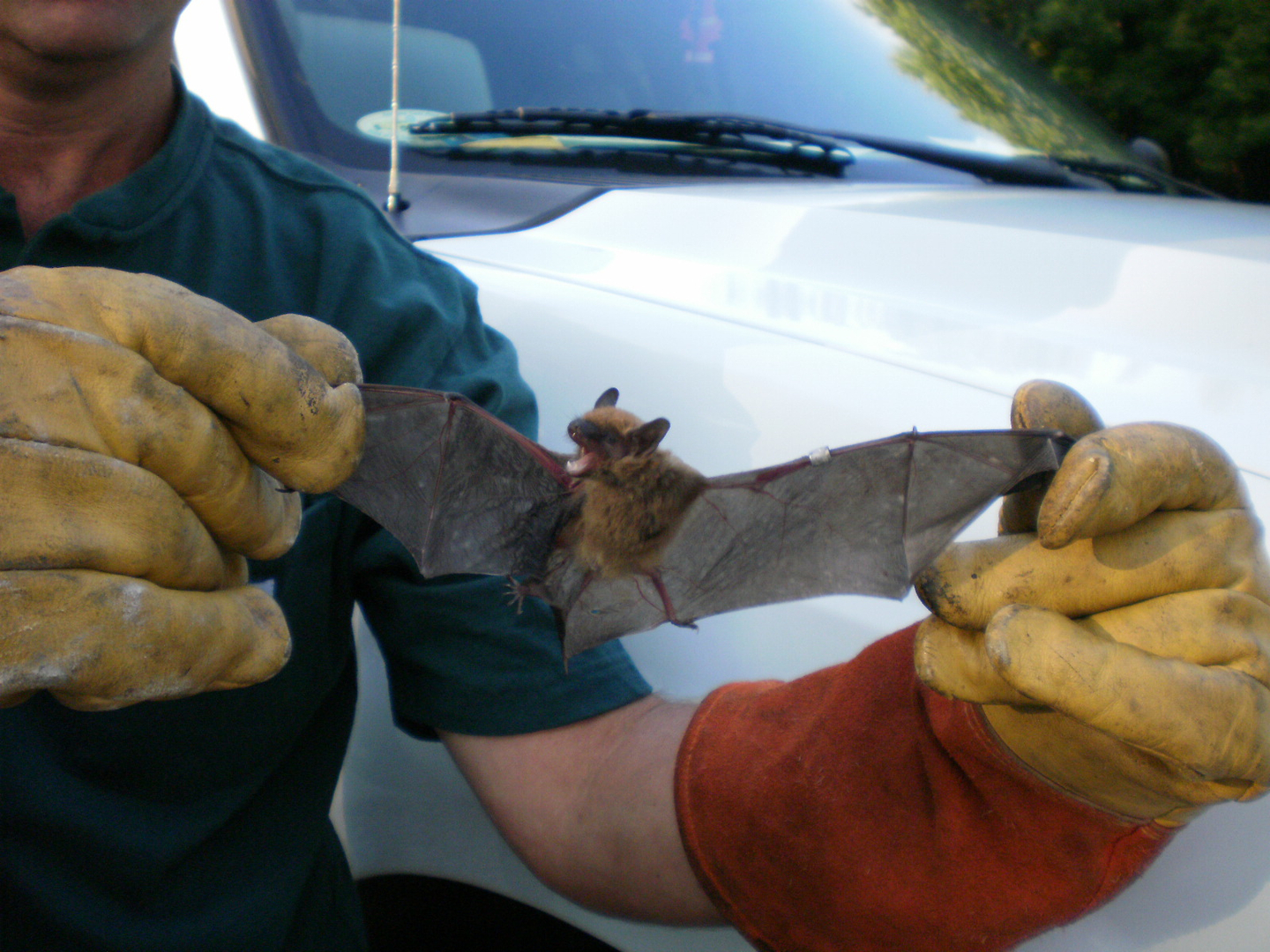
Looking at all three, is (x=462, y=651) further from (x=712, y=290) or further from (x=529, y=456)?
(x=712, y=290)

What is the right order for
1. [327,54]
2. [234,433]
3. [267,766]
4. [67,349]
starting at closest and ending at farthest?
[67,349] < [234,433] < [267,766] < [327,54]

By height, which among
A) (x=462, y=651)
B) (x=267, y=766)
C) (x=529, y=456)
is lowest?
(x=267, y=766)

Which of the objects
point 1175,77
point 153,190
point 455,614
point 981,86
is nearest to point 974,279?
point 455,614

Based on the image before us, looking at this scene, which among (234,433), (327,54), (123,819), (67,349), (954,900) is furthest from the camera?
(327,54)

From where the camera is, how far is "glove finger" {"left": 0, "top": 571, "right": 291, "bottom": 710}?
90 centimetres

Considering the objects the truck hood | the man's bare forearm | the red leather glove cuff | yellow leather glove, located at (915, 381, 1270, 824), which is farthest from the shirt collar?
yellow leather glove, located at (915, 381, 1270, 824)

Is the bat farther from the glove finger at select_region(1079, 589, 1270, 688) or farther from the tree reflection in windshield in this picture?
the tree reflection in windshield

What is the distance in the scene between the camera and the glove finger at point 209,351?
978mm

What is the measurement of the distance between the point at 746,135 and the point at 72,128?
5.01ft

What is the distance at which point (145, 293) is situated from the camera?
0.99 m

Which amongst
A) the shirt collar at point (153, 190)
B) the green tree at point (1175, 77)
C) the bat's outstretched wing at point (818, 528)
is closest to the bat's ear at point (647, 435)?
the bat's outstretched wing at point (818, 528)

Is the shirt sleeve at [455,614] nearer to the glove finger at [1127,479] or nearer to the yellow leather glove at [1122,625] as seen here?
the yellow leather glove at [1122,625]

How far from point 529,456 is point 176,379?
0.59 metres

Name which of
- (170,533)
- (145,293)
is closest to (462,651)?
(170,533)
